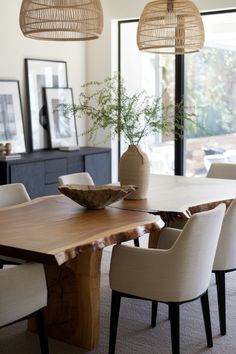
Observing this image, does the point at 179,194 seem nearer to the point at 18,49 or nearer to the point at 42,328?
the point at 42,328

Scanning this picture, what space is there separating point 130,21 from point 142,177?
3.56m

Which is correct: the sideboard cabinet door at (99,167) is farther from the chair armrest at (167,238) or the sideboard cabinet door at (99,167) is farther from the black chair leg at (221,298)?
the black chair leg at (221,298)

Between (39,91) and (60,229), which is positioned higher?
(39,91)

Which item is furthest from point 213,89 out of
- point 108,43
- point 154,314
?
point 154,314

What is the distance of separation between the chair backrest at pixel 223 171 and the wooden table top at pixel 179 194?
42cm

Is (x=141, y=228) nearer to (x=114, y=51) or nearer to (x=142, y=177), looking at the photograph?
(x=142, y=177)

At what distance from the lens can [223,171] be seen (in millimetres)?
5207

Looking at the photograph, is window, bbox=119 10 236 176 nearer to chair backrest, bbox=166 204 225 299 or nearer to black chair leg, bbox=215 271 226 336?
black chair leg, bbox=215 271 226 336

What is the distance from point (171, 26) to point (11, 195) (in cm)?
170

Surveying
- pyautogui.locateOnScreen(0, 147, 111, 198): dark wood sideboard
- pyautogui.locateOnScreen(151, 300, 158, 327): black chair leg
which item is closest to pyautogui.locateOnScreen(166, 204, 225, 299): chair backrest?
pyautogui.locateOnScreen(151, 300, 158, 327): black chair leg

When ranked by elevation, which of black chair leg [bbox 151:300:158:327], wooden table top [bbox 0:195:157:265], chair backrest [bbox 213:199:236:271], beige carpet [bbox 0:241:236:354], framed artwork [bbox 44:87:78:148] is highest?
framed artwork [bbox 44:87:78:148]

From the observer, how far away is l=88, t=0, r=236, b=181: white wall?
21.9ft

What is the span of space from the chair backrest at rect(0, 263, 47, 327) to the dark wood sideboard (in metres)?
2.87

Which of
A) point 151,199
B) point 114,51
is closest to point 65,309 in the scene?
point 151,199
